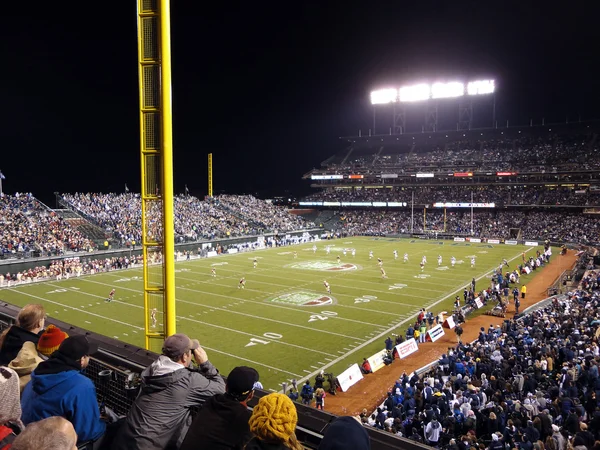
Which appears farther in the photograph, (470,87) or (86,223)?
(470,87)

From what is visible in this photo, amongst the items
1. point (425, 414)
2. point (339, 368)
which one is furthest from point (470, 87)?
point (425, 414)

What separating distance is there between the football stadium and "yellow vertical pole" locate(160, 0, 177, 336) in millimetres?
34

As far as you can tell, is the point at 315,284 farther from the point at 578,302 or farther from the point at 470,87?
the point at 470,87

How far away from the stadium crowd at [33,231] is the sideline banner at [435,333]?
29086 millimetres

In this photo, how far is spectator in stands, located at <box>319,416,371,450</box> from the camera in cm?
219

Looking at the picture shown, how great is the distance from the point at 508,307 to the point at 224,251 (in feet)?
98.1

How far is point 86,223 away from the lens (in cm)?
4425

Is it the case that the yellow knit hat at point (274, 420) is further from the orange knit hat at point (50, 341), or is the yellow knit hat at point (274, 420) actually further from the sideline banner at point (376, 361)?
the sideline banner at point (376, 361)

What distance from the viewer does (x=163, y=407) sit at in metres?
3.36

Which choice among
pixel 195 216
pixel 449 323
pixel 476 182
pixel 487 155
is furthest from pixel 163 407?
pixel 487 155

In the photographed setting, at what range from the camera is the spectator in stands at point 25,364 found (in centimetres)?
401

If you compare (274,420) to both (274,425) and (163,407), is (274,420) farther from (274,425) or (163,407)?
(163,407)

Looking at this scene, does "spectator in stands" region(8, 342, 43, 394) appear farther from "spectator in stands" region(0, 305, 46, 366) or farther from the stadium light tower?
the stadium light tower

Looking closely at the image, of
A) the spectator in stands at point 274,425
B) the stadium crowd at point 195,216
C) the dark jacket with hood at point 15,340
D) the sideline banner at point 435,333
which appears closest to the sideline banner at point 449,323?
the sideline banner at point 435,333
